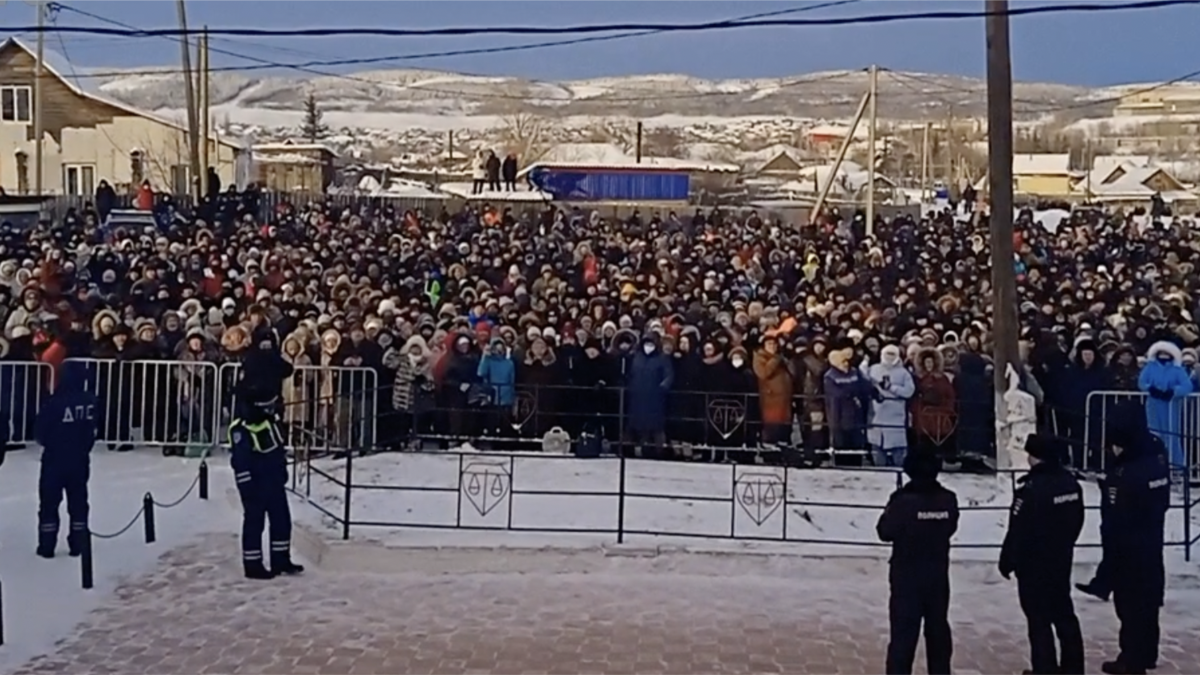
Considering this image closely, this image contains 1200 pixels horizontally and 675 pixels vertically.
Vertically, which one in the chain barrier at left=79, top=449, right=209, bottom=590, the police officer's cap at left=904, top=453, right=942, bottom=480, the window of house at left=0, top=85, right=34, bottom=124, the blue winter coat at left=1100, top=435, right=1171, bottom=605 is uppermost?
the window of house at left=0, top=85, right=34, bottom=124

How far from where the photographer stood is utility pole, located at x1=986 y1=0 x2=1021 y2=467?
13.6m

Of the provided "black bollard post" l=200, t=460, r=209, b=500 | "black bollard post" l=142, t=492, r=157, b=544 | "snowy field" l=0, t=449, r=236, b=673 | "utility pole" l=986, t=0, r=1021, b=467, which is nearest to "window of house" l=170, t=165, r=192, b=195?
"snowy field" l=0, t=449, r=236, b=673

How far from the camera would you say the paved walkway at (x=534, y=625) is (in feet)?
29.5

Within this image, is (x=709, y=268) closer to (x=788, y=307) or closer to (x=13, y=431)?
(x=788, y=307)

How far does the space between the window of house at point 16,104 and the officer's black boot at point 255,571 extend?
2023 inches

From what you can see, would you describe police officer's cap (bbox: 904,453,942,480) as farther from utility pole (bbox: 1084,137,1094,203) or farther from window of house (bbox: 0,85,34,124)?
utility pole (bbox: 1084,137,1094,203)

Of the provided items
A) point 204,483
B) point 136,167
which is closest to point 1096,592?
point 204,483

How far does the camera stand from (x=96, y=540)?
39.0ft

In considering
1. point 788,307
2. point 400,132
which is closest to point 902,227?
point 788,307

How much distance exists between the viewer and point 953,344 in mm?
15414

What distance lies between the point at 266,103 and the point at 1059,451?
5777 inches

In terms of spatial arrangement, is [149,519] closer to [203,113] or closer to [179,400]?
[179,400]

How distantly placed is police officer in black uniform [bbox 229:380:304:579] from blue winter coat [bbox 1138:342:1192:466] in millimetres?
7730

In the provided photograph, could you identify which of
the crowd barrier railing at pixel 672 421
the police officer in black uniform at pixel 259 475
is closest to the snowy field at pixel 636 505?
the crowd barrier railing at pixel 672 421
